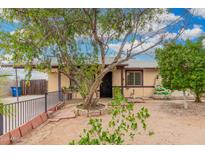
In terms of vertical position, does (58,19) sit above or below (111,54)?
above

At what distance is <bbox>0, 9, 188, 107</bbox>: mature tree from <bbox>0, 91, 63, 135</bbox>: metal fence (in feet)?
2.18

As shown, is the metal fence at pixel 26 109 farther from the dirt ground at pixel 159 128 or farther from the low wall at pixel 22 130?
the dirt ground at pixel 159 128

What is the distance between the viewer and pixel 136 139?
11.6 ft

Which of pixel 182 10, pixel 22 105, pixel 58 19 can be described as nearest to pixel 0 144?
pixel 22 105

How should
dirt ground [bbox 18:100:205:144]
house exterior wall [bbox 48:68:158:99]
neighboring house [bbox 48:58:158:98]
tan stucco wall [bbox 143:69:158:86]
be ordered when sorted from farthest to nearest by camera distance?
tan stucco wall [bbox 143:69:158:86]
neighboring house [bbox 48:58:158:98]
house exterior wall [bbox 48:68:158:99]
dirt ground [bbox 18:100:205:144]

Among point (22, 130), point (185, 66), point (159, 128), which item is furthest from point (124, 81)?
point (22, 130)

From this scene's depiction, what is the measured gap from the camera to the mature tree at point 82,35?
11.8 ft

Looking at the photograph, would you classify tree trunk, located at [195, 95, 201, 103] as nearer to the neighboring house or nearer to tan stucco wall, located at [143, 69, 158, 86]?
the neighboring house

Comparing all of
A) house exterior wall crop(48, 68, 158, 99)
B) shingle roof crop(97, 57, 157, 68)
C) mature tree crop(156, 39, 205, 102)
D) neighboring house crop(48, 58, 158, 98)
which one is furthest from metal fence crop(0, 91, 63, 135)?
shingle roof crop(97, 57, 157, 68)

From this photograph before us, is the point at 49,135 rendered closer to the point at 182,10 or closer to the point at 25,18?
the point at 25,18

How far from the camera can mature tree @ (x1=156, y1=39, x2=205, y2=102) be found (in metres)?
5.39
